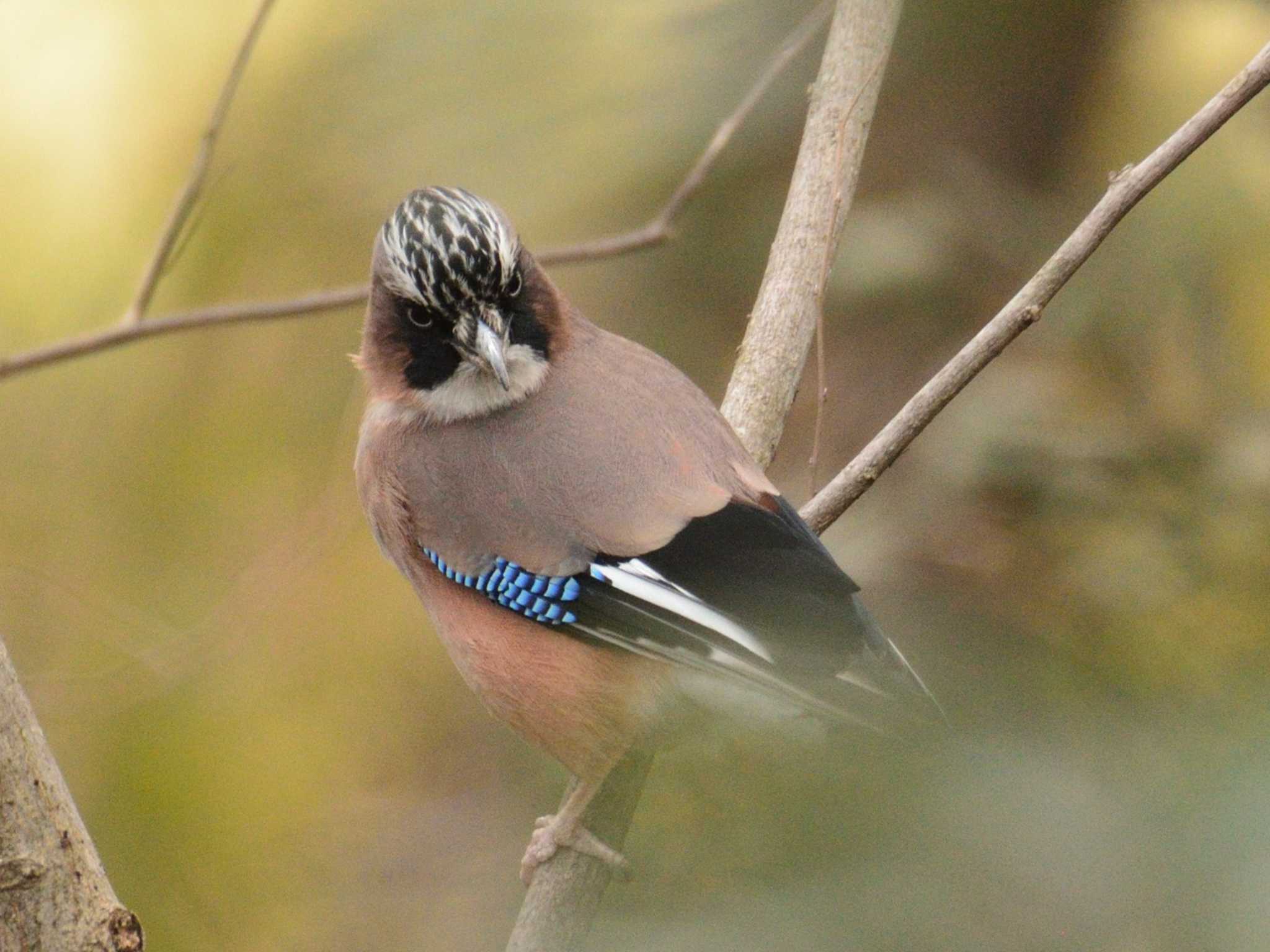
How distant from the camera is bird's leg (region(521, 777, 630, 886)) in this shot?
3230 mm

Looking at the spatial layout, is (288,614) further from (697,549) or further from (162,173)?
(697,549)

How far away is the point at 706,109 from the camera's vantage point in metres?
4.30

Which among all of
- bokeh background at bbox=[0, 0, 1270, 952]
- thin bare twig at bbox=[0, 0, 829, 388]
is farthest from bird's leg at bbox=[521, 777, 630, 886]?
thin bare twig at bbox=[0, 0, 829, 388]

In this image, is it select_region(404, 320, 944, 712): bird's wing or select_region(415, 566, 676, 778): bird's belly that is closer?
select_region(404, 320, 944, 712): bird's wing

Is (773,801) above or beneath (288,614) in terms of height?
above

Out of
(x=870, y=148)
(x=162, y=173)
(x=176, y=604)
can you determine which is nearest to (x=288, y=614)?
(x=176, y=604)

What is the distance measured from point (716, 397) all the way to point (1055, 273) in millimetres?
3237

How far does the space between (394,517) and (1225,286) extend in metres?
2.16

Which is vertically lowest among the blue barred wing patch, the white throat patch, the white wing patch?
the blue barred wing patch

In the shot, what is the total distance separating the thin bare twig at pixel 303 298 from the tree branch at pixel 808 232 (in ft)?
0.40

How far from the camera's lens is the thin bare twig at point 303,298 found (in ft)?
13.3

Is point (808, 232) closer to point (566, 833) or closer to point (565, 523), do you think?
point (565, 523)

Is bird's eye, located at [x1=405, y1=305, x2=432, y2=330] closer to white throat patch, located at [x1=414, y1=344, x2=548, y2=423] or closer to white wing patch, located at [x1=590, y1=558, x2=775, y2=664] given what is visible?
white throat patch, located at [x1=414, y1=344, x2=548, y2=423]

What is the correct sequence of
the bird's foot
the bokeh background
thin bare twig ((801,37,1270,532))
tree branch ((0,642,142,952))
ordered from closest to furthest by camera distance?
the bokeh background, tree branch ((0,642,142,952)), thin bare twig ((801,37,1270,532)), the bird's foot
